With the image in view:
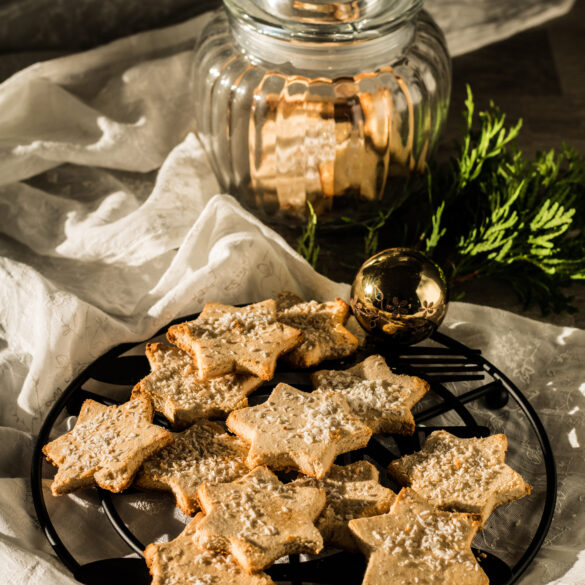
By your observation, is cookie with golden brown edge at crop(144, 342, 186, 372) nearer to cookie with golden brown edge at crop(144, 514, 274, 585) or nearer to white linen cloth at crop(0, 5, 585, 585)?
white linen cloth at crop(0, 5, 585, 585)

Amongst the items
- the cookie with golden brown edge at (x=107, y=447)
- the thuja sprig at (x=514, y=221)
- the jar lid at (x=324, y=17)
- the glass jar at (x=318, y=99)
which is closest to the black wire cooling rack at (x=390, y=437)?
the cookie with golden brown edge at (x=107, y=447)

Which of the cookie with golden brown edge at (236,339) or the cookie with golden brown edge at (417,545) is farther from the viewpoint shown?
the cookie with golden brown edge at (236,339)

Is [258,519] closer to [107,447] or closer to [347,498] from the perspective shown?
[347,498]

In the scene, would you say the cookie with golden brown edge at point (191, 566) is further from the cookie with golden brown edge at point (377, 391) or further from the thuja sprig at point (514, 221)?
the thuja sprig at point (514, 221)

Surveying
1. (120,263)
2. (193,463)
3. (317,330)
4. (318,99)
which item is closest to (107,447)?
(193,463)

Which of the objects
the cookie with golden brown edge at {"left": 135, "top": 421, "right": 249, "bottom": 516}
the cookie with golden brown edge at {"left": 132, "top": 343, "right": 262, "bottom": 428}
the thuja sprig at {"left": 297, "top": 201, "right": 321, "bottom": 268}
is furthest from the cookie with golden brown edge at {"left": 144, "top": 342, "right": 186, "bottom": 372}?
the thuja sprig at {"left": 297, "top": 201, "right": 321, "bottom": 268}

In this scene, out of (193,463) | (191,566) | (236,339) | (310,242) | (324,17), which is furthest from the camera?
(310,242)
